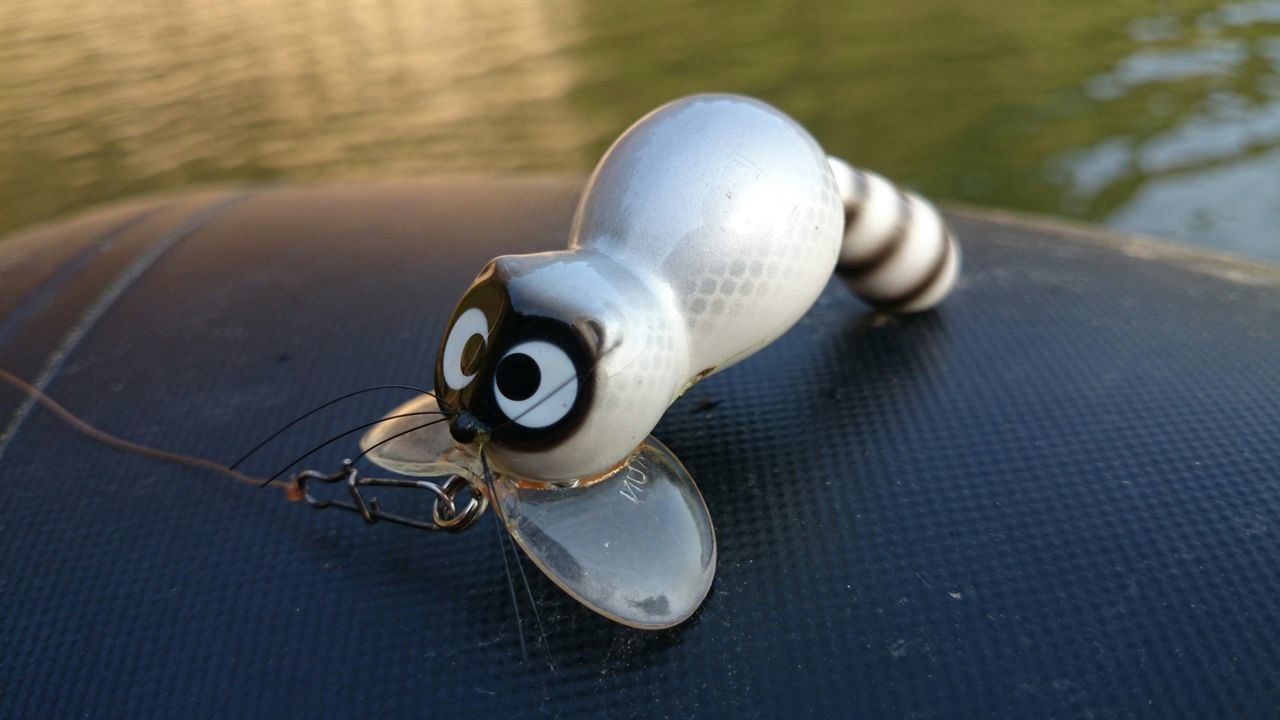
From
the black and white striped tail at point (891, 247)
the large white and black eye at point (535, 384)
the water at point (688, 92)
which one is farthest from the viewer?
the water at point (688, 92)

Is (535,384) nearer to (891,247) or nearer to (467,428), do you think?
(467,428)

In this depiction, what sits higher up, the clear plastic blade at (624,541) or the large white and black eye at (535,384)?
the large white and black eye at (535,384)

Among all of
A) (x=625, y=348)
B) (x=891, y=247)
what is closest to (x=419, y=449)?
(x=625, y=348)

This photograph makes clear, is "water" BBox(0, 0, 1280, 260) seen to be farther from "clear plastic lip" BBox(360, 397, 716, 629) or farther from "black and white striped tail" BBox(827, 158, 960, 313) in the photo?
"clear plastic lip" BBox(360, 397, 716, 629)

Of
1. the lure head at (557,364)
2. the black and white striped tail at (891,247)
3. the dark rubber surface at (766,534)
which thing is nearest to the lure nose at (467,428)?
the lure head at (557,364)

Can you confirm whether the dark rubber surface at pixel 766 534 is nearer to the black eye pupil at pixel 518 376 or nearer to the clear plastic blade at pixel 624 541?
the clear plastic blade at pixel 624 541

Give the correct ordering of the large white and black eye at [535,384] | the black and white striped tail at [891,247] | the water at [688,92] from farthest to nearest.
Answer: the water at [688,92] → the black and white striped tail at [891,247] → the large white and black eye at [535,384]

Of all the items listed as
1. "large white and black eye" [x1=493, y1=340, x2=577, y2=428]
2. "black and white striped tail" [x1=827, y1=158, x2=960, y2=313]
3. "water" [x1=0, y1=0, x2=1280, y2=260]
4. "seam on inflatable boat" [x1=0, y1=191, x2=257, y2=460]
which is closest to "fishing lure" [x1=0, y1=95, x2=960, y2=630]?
"large white and black eye" [x1=493, y1=340, x2=577, y2=428]

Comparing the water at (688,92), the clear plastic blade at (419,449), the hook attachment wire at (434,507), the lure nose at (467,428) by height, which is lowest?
the water at (688,92)
